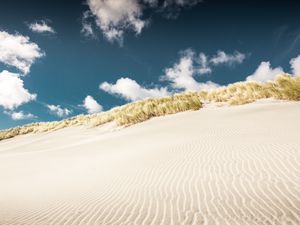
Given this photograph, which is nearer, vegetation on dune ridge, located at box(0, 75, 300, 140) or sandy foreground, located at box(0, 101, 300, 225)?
sandy foreground, located at box(0, 101, 300, 225)

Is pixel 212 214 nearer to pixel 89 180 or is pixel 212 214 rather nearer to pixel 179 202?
pixel 179 202

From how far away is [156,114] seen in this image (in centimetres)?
2000

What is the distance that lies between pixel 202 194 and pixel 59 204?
235 centimetres

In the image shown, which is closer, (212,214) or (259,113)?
(212,214)

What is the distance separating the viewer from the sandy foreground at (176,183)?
4203 millimetres

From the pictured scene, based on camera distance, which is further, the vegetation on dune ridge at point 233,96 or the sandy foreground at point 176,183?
the vegetation on dune ridge at point 233,96

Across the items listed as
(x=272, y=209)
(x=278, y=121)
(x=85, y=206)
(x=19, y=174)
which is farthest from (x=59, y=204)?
(x=278, y=121)

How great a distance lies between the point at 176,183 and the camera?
577 centimetres

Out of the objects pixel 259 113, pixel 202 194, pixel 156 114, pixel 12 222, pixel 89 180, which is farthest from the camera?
pixel 156 114

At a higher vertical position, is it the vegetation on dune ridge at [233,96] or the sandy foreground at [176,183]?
the vegetation on dune ridge at [233,96]

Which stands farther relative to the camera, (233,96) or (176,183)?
(233,96)

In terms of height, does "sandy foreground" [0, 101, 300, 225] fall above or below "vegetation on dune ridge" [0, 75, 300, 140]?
below

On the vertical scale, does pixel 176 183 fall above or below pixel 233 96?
below

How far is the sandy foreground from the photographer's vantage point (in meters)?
4.20
